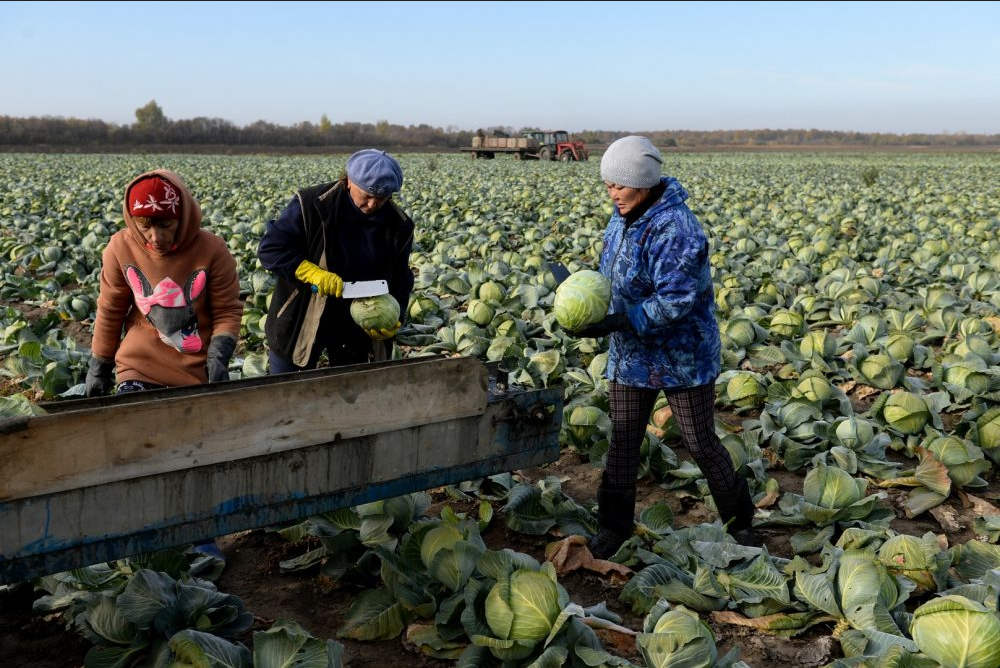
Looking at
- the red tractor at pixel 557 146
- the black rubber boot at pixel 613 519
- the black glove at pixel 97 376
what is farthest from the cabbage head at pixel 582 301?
the red tractor at pixel 557 146

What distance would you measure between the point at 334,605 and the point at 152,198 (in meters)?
1.75

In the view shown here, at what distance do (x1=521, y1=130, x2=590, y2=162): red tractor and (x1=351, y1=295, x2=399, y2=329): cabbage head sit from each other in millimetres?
40370

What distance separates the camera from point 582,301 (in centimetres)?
347

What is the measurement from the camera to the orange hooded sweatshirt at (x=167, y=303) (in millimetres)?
3408

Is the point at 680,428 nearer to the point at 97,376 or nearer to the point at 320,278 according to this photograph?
the point at 320,278

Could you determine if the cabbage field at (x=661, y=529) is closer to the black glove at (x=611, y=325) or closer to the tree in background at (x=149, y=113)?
the black glove at (x=611, y=325)

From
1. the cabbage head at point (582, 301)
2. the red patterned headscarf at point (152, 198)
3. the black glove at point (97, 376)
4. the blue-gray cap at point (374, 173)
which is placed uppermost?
the blue-gray cap at point (374, 173)

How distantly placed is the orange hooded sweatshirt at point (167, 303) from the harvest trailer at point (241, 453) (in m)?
0.55

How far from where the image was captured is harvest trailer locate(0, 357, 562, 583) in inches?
86.5

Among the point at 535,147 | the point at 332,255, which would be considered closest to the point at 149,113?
the point at 535,147

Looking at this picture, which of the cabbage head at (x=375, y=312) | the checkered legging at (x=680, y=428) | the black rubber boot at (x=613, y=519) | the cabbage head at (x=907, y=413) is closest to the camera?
the checkered legging at (x=680, y=428)

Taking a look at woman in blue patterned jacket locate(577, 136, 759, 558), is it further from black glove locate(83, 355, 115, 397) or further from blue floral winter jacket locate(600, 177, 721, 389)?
black glove locate(83, 355, 115, 397)

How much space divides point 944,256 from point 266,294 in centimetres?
823

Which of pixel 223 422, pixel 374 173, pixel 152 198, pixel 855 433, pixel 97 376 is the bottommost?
pixel 855 433
